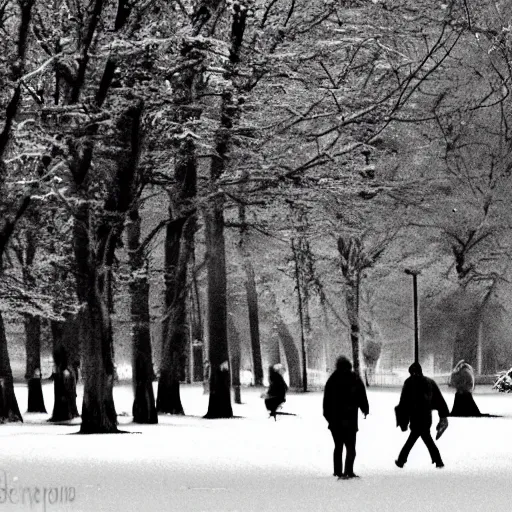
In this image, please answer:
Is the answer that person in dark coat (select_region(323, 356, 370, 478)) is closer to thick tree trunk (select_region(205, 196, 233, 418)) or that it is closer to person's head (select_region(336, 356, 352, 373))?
person's head (select_region(336, 356, 352, 373))

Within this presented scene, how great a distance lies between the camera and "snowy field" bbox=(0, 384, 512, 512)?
44.4 feet

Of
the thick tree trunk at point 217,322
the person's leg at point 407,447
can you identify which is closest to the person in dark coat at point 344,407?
the person's leg at point 407,447

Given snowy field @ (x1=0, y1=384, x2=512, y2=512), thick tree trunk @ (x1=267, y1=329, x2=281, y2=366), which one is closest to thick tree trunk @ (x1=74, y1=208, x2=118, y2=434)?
snowy field @ (x1=0, y1=384, x2=512, y2=512)

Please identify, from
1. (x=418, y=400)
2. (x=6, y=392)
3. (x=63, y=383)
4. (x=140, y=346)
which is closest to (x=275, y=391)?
(x=140, y=346)

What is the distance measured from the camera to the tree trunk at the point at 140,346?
3014 cm

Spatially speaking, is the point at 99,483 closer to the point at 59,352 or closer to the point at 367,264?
the point at 59,352

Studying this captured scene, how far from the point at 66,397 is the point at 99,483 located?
19415 mm

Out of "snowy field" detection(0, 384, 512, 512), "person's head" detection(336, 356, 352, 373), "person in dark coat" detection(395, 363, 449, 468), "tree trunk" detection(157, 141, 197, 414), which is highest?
"tree trunk" detection(157, 141, 197, 414)

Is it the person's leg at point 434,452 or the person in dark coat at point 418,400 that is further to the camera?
the person's leg at point 434,452

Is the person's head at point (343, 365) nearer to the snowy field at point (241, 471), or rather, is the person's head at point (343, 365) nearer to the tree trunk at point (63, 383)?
the snowy field at point (241, 471)

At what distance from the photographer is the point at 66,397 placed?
34.5 metres

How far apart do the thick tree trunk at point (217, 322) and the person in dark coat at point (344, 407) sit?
15.7 meters

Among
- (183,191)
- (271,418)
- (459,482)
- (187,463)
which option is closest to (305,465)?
(187,463)

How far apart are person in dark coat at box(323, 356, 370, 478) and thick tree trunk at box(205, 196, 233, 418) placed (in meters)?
15.7
